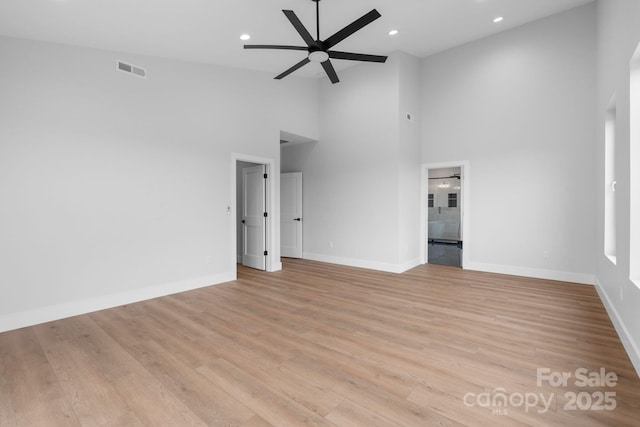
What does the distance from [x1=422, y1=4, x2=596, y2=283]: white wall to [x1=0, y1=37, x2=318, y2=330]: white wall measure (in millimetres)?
4090

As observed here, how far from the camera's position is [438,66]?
20.8 ft

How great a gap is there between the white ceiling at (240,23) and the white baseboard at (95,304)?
9.82ft

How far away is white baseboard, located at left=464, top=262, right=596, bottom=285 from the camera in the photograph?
4965mm

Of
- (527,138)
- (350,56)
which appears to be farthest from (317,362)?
(527,138)

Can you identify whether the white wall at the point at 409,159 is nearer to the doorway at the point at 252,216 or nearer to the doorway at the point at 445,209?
the doorway at the point at 252,216

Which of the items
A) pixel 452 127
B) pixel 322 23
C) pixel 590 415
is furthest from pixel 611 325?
pixel 322 23

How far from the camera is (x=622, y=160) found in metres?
2.83

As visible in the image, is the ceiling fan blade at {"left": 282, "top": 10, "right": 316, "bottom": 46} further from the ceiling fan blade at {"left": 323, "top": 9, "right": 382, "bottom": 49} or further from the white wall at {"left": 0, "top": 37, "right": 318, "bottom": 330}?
the white wall at {"left": 0, "top": 37, "right": 318, "bottom": 330}

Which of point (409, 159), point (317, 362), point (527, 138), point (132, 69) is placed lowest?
point (317, 362)

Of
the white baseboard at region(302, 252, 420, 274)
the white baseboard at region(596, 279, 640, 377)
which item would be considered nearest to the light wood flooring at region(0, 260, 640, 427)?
the white baseboard at region(596, 279, 640, 377)

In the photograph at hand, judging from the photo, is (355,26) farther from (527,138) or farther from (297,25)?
(527,138)

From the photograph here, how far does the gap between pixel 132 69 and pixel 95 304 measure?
10.1 ft

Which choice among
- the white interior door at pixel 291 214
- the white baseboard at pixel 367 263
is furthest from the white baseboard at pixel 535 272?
A: the white interior door at pixel 291 214

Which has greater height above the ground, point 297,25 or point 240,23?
point 240,23
